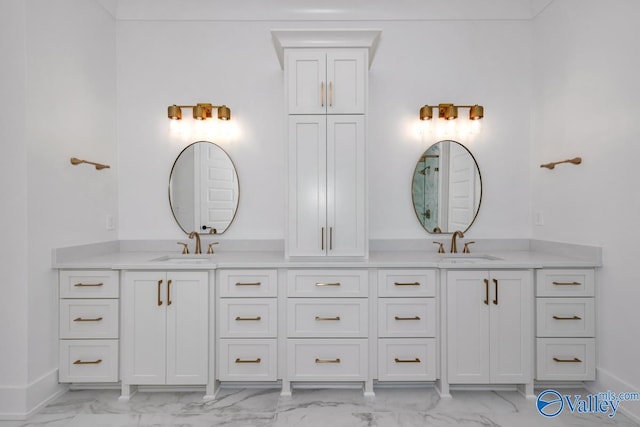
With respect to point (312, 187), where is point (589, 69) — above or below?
above

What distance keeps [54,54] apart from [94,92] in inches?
16.3

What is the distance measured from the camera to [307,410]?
228 cm

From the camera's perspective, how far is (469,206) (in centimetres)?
307

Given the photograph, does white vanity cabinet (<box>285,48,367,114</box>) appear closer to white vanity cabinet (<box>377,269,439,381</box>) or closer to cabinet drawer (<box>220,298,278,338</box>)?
white vanity cabinet (<box>377,269,439,381</box>)

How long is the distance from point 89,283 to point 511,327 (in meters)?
2.63

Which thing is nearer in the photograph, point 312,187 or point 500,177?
point 312,187

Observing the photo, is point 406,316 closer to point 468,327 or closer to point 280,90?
point 468,327

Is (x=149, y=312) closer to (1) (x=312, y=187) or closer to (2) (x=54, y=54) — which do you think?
(1) (x=312, y=187)

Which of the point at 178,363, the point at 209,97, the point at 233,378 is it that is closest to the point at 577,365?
the point at 233,378

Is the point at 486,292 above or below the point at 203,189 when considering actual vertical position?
below

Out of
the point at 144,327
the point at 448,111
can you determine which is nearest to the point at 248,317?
the point at 144,327

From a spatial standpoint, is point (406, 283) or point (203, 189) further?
point (203, 189)

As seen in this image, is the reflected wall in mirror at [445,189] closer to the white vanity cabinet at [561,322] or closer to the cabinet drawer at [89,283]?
the white vanity cabinet at [561,322]

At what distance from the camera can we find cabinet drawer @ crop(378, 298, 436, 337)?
2.42m
